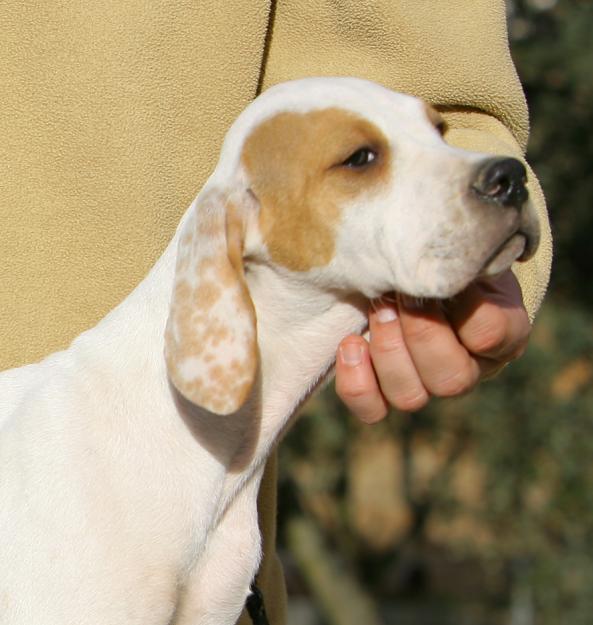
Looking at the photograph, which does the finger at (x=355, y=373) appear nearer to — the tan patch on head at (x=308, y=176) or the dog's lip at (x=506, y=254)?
the tan patch on head at (x=308, y=176)

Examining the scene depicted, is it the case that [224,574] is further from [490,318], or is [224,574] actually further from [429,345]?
[490,318]

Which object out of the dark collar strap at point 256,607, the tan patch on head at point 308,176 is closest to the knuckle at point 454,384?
the tan patch on head at point 308,176

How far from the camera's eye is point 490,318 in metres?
2.95

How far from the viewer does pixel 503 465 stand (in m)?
8.80

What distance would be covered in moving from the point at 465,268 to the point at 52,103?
1171mm

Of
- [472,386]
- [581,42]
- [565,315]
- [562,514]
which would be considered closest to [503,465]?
[562,514]

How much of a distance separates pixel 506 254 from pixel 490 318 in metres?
0.22

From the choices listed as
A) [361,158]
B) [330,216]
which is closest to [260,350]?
[330,216]

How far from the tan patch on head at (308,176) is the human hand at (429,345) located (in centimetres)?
25

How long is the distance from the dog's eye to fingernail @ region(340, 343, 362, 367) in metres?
0.43

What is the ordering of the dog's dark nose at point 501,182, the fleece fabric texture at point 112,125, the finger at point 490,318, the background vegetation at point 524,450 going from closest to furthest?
the dog's dark nose at point 501,182
the finger at point 490,318
the fleece fabric texture at point 112,125
the background vegetation at point 524,450

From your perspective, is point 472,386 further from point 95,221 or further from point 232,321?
point 95,221

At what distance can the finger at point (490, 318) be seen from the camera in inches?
116

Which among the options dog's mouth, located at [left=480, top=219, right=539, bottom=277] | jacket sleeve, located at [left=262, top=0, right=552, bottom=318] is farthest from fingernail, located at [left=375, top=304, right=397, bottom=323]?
jacket sleeve, located at [left=262, top=0, right=552, bottom=318]
